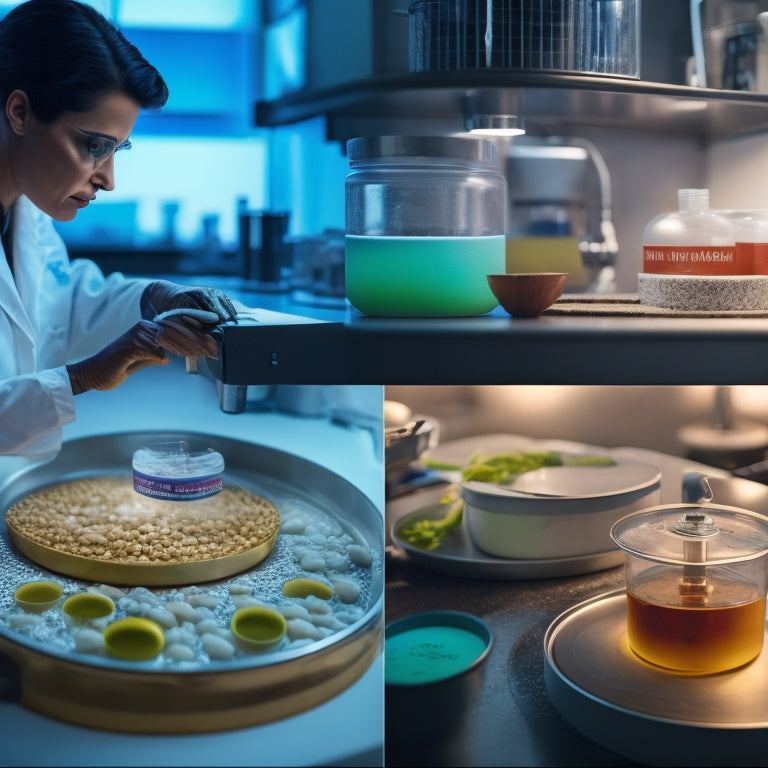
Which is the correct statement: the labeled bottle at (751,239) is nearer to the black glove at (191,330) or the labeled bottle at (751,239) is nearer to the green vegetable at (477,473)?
the green vegetable at (477,473)

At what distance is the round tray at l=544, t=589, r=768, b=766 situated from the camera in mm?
861

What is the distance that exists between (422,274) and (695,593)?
454 mm

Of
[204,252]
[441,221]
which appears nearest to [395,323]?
[441,221]

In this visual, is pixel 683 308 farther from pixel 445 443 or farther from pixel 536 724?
pixel 445 443

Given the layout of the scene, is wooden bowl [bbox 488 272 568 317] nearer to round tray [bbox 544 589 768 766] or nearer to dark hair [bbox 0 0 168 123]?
round tray [bbox 544 589 768 766]

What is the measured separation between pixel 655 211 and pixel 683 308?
105cm

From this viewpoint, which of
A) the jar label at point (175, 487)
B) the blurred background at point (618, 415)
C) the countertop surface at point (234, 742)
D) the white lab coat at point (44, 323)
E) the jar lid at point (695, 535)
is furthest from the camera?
the blurred background at point (618, 415)

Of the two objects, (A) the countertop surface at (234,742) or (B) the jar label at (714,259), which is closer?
(A) the countertop surface at (234,742)

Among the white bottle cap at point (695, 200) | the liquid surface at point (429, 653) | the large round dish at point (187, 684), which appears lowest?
the liquid surface at point (429, 653)

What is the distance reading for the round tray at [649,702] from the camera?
33.9 inches

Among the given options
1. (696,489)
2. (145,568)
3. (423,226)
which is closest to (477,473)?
(696,489)

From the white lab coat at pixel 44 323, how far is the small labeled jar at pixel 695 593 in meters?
0.74

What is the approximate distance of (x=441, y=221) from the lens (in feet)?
3.40

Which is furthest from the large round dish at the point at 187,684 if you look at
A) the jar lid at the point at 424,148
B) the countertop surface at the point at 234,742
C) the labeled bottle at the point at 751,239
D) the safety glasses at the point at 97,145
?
the safety glasses at the point at 97,145
